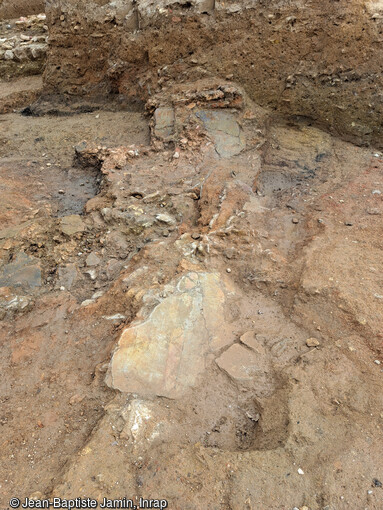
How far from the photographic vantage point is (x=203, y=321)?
2432 millimetres

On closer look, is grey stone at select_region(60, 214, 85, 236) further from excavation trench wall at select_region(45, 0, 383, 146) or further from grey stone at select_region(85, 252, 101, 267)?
excavation trench wall at select_region(45, 0, 383, 146)

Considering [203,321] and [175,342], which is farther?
[203,321]

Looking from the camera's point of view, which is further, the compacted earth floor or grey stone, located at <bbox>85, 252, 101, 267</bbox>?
grey stone, located at <bbox>85, 252, 101, 267</bbox>

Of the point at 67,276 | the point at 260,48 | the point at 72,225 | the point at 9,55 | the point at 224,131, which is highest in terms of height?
the point at 260,48

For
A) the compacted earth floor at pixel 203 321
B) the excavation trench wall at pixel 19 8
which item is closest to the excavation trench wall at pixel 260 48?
the compacted earth floor at pixel 203 321

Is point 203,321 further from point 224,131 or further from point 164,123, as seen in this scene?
point 164,123

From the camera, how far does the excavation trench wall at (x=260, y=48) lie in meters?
3.94

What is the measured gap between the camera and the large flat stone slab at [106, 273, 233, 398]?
2135mm

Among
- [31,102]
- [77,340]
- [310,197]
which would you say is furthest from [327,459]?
[31,102]

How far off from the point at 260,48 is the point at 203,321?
3297mm

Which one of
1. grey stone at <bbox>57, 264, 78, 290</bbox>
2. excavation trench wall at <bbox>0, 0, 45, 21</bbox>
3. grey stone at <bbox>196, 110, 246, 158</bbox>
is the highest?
excavation trench wall at <bbox>0, 0, 45, 21</bbox>

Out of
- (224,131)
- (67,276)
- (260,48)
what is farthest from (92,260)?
(260,48)

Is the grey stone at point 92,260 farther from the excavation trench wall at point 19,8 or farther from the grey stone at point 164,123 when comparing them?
the excavation trench wall at point 19,8

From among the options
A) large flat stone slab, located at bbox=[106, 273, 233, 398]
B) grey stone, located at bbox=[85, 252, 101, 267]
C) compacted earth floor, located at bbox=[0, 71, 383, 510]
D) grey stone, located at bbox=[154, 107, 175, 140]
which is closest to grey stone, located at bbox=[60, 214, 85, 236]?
compacted earth floor, located at bbox=[0, 71, 383, 510]
